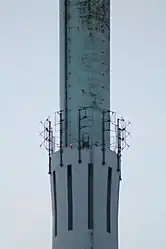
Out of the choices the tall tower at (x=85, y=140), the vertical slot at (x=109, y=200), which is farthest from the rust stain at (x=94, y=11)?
the vertical slot at (x=109, y=200)

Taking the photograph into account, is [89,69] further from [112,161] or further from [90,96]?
[112,161]

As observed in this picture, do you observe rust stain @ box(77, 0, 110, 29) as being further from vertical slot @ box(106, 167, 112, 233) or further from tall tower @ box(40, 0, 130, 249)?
vertical slot @ box(106, 167, 112, 233)

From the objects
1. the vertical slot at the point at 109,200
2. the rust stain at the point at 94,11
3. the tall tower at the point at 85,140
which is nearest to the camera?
the tall tower at the point at 85,140

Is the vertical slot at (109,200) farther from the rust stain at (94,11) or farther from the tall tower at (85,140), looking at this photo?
the rust stain at (94,11)

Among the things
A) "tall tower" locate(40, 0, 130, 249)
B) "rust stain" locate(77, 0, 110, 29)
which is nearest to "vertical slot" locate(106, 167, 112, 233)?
"tall tower" locate(40, 0, 130, 249)

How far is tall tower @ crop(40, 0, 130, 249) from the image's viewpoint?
4031 centimetres

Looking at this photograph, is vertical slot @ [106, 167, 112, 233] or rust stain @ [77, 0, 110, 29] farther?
rust stain @ [77, 0, 110, 29]

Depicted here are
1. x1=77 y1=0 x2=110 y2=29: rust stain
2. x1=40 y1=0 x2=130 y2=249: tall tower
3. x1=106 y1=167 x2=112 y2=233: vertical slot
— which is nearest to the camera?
x1=40 y1=0 x2=130 y2=249: tall tower

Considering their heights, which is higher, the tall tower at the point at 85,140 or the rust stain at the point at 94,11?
the rust stain at the point at 94,11

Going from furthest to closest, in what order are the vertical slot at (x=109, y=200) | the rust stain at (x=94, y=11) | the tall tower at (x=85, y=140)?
the rust stain at (x=94, y=11)
the vertical slot at (x=109, y=200)
the tall tower at (x=85, y=140)

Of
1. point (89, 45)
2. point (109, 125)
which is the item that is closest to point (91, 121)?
point (109, 125)

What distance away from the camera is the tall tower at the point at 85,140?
132 feet

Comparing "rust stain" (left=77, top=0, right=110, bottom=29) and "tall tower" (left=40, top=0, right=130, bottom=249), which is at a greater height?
"rust stain" (left=77, top=0, right=110, bottom=29)

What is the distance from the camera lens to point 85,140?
4178 cm
